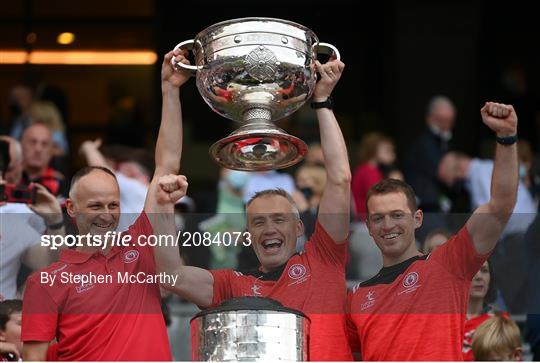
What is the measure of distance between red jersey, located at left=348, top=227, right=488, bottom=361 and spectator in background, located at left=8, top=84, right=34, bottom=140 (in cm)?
498

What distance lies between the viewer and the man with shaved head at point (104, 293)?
20.1 feet

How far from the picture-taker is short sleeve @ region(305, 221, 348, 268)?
6.38m

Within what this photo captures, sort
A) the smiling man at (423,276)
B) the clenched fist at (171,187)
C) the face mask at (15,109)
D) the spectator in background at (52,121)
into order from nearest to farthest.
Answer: the clenched fist at (171,187)
the smiling man at (423,276)
the spectator in background at (52,121)
the face mask at (15,109)

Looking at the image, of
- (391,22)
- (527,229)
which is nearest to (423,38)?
(391,22)

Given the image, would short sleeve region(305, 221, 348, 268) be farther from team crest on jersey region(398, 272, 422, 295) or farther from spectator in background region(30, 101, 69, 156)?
spectator in background region(30, 101, 69, 156)

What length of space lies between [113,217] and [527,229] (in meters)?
1.71

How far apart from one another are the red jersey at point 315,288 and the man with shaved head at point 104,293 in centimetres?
29

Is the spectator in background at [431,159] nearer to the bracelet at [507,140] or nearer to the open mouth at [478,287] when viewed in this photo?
the open mouth at [478,287]

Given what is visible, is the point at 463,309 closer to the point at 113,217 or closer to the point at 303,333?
the point at 303,333

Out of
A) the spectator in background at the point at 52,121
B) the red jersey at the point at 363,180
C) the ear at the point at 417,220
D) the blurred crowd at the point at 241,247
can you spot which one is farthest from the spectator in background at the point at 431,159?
the ear at the point at 417,220

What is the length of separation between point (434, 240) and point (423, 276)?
18 centimetres

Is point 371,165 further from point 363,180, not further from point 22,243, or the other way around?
point 22,243

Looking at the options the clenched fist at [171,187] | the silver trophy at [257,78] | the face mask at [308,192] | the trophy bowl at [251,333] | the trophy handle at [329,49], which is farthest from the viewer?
the face mask at [308,192]


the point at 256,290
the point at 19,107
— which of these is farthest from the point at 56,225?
the point at 19,107
